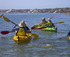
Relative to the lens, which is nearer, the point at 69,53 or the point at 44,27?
the point at 69,53

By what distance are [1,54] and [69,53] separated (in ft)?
12.9

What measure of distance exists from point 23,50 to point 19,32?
2.45 metres

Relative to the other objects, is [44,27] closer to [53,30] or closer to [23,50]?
[53,30]

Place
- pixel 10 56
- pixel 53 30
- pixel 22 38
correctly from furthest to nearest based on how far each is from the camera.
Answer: pixel 53 30 → pixel 22 38 → pixel 10 56

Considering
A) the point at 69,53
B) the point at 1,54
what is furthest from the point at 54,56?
the point at 1,54

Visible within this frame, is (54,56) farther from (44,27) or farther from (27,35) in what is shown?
(44,27)

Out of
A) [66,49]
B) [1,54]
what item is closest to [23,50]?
[1,54]

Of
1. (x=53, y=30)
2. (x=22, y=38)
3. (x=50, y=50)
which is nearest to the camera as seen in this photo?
(x=50, y=50)

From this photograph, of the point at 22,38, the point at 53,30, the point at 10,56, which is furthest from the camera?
the point at 53,30

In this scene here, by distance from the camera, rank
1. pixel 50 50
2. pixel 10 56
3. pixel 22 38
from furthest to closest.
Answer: pixel 22 38, pixel 50 50, pixel 10 56

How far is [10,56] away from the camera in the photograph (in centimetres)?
1189

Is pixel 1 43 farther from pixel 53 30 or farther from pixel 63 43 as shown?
pixel 53 30

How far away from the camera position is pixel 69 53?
12578 mm

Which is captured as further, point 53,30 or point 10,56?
point 53,30
